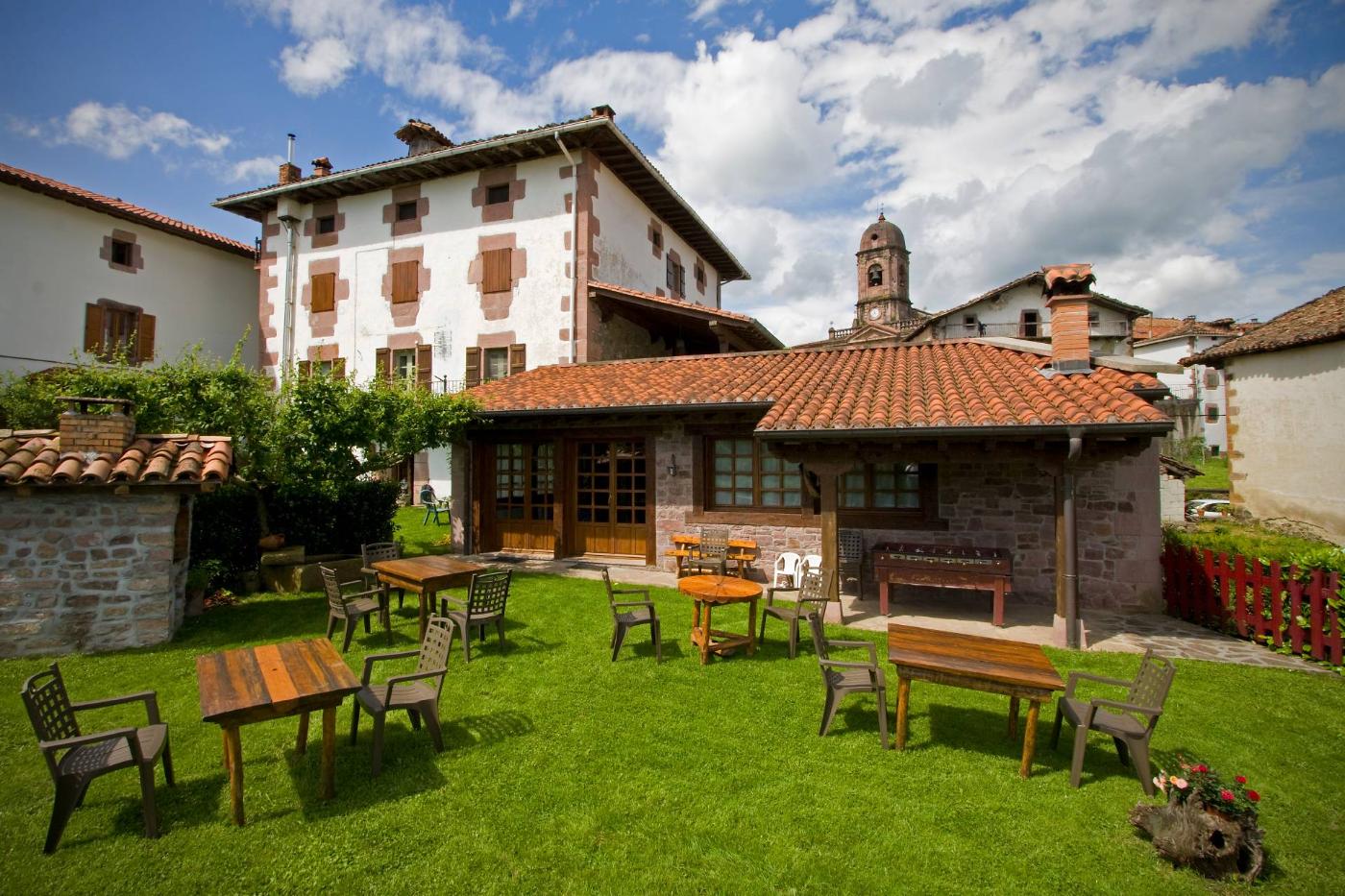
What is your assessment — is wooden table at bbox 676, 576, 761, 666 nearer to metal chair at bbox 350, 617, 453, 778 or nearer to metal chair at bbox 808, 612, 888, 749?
metal chair at bbox 808, 612, 888, 749

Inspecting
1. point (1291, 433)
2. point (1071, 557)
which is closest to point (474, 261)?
point (1071, 557)

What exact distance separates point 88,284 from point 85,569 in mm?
15401

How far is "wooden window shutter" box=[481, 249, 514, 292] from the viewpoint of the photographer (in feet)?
53.1

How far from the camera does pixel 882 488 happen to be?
9.57 m

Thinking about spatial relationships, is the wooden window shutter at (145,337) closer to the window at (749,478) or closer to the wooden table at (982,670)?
the window at (749,478)

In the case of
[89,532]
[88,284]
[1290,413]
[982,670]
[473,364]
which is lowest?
[982,670]

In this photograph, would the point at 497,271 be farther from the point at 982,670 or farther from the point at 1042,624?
the point at 982,670

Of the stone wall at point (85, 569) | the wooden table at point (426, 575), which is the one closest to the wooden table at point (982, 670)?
the wooden table at point (426, 575)

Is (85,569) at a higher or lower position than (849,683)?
higher

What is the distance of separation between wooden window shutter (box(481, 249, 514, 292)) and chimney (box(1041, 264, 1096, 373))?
12487 millimetres

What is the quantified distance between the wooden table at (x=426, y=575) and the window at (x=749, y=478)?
15.2 feet

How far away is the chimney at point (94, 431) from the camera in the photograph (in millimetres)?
6457

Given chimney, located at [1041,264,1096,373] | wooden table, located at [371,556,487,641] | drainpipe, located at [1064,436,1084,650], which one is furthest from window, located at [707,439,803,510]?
wooden table, located at [371,556,487,641]

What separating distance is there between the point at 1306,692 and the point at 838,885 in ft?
18.1
